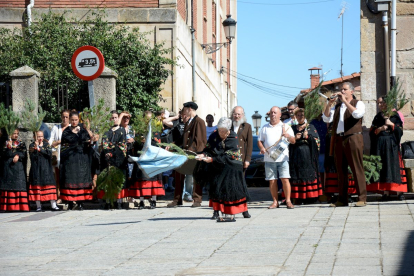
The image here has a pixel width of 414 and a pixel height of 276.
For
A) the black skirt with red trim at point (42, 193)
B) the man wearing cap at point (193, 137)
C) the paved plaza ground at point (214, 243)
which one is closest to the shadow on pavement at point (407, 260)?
the paved plaza ground at point (214, 243)

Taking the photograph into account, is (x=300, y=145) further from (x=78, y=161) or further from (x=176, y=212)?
(x=78, y=161)

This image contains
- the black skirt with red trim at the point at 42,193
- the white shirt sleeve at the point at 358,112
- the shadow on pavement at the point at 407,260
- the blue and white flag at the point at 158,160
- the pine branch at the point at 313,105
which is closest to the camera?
the shadow on pavement at the point at 407,260

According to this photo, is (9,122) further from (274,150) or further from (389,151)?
(389,151)

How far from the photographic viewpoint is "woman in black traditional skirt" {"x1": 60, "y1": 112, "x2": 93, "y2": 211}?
13250 millimetres

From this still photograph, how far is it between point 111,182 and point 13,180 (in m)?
1.77

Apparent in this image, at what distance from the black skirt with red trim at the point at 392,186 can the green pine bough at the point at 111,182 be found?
424 centimetres

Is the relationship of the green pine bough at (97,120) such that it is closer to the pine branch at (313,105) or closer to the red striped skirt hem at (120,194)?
the red striped skirt hem at (120,194)

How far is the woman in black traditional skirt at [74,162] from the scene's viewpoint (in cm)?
1325

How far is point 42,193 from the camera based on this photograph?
43.9ft

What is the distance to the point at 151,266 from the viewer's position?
687 centimetres

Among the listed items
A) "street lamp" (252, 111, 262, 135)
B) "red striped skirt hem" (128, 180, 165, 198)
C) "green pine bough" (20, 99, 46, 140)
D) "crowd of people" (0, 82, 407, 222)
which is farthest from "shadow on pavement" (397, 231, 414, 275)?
"street lamp" (252, 111, 262, 135)

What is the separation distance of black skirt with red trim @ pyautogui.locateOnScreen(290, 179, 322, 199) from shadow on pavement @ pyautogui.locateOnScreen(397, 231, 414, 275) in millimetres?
5020

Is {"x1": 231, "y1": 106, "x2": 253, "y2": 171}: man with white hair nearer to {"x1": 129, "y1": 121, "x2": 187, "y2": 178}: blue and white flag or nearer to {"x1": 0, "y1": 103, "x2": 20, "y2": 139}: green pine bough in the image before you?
{"x1": 129, "y1": 121, "x2": 187, "y2": 178}: blue and white flag

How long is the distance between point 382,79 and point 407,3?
145 cm
